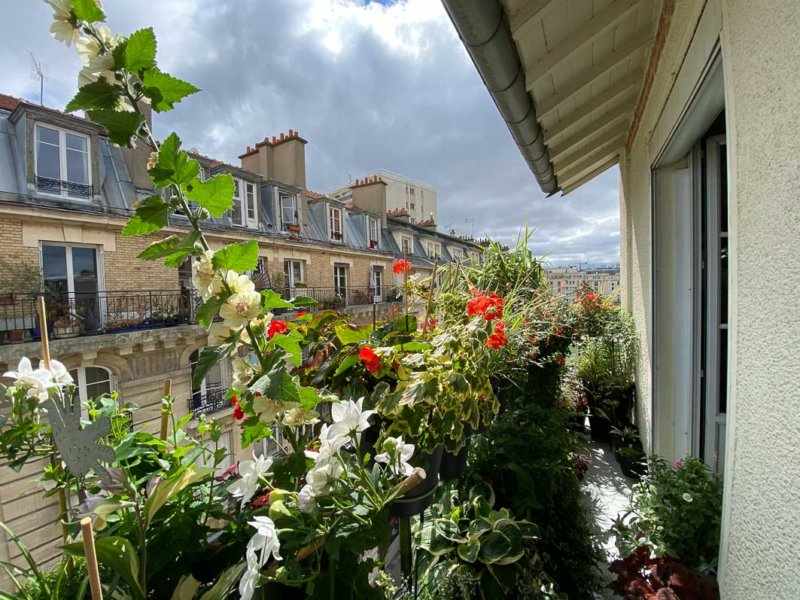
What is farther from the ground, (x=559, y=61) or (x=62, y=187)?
(x=62, y=187)

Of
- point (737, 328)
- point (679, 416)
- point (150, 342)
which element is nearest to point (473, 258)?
point (679, 416)

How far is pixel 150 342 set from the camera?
6285 mm

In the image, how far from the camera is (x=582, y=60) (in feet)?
6.51

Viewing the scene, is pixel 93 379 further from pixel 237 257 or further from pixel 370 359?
pixel 237 257

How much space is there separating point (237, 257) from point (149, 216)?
5.6 inches

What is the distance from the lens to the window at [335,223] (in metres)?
11.6

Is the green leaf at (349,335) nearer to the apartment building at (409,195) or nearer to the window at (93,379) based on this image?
the window at (93,379)

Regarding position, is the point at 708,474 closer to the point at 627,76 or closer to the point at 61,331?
the point at 627,76

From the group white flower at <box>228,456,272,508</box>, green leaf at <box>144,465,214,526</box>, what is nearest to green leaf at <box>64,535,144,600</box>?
green leaf at <box>144,465,214,526</box>

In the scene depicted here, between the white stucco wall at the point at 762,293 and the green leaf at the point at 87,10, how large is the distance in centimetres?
114

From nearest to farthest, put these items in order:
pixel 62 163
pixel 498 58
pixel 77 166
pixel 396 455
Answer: pixel 396 455 < pixel 498 58 < pixel 62 163 < pixel 77 166

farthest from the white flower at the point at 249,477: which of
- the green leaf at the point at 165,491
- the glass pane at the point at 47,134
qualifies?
the glass pane at the point at 47,134

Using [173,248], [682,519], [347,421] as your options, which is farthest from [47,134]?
[682,519]

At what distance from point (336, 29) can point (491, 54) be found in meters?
2.02
